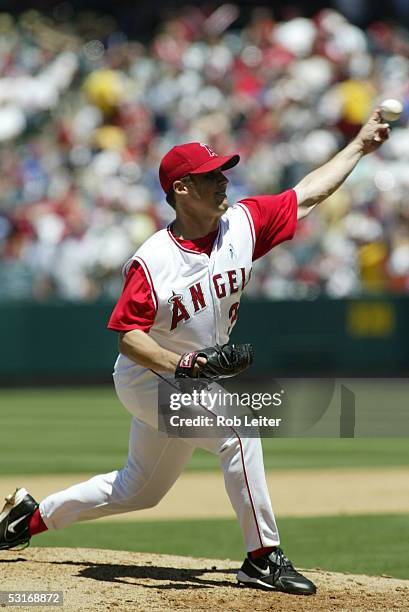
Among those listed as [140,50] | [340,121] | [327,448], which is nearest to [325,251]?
[340,121]

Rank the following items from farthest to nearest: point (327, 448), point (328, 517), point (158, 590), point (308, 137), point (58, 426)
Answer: point (308, 137) → point (58, 426) → point (327, 448) → point (328, 517) → point (158, 590)

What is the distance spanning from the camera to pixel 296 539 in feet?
23.6

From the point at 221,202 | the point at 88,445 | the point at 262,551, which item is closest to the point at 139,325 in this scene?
the point at 221,202

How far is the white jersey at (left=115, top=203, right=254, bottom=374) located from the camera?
5.22 meters

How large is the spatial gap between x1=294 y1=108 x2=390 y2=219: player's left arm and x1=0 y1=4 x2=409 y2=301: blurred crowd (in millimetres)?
9435

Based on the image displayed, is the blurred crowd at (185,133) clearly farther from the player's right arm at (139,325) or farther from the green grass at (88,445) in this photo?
the player's right arm at (139,325)

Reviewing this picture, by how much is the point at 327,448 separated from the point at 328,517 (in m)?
3.96

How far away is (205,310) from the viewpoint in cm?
530

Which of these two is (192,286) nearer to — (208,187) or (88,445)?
(208,187)

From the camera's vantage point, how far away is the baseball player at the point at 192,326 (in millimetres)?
5145

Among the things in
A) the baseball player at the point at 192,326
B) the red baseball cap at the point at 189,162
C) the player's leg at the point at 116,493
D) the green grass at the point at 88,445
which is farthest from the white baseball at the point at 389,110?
the green grass at the point at 88,445

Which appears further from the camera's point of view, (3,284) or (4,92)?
(4,92)

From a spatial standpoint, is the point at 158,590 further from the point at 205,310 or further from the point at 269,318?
A: the point at 269,318

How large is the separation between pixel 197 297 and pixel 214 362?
1.34ft
